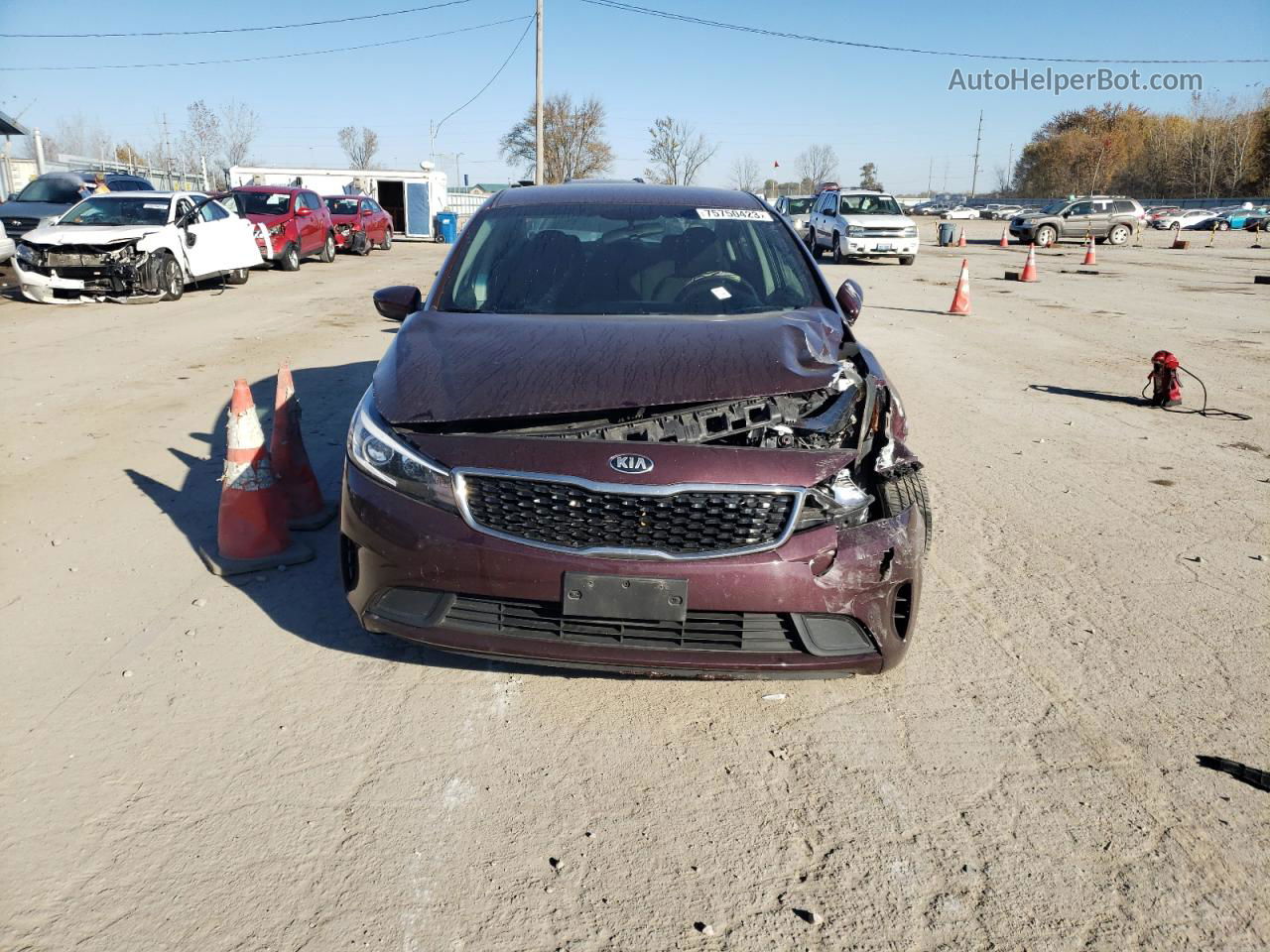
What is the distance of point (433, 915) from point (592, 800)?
0.58 meters

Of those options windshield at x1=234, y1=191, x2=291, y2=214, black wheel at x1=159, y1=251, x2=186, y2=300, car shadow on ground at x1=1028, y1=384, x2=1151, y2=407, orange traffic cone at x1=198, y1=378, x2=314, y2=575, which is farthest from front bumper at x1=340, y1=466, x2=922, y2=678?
windshield at x1=234, y1=191, x2=291, y2=214

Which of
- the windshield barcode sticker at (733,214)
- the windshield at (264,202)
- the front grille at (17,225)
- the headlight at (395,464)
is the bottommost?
the headlight at (395,464)

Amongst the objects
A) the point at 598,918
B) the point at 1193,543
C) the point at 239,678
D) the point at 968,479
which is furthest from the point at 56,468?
the point at 1193,543

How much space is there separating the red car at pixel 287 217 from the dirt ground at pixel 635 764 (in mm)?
16911

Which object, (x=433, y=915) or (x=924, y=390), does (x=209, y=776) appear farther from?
(x=924, y=390)

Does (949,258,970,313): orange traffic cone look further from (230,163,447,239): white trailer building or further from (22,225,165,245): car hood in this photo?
(230,163,447,239): white trailer building

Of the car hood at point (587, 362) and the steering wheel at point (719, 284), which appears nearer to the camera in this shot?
the car hood at point (587, 362)

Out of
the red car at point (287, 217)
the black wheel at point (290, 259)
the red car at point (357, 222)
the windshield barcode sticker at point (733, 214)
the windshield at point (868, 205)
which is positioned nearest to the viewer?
the windshield barcode sticker at point (733, 214)

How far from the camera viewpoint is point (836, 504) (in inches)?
114

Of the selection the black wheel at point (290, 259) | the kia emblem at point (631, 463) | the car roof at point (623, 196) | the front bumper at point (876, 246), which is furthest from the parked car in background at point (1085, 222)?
the kia emblem at point (631, 463)

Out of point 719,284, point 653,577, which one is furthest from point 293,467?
point 653,577

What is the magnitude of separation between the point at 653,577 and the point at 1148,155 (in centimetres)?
9945

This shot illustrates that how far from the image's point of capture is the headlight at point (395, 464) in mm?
2889

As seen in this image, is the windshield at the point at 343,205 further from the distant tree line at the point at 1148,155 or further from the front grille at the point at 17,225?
the distant tree line at the point at 1148,155
